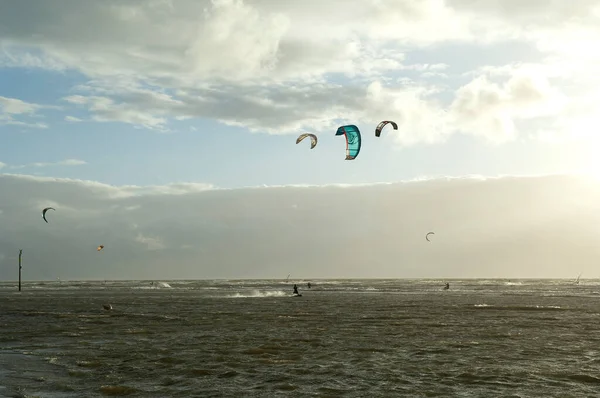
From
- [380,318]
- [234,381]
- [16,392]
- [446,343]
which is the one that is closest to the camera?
[16,392]

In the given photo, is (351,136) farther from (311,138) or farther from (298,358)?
(298,358)

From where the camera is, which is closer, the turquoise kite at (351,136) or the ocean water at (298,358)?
the ocean water at (298,358)

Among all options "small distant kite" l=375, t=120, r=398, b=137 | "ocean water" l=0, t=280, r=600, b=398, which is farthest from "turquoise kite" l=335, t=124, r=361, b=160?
"ocean water" l=0, t=280, r=600, b=398

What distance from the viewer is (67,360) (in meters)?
18.3

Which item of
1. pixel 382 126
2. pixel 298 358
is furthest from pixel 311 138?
pixel 298 358

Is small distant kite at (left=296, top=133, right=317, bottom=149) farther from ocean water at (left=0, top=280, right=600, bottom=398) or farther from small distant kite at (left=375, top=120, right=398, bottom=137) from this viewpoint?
ocean water at (left=0, top=280, right=600, bottom=398)

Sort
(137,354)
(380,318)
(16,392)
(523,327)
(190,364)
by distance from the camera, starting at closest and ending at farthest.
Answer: (16,392), (190,364), (137,354), (523,327), (380,318)

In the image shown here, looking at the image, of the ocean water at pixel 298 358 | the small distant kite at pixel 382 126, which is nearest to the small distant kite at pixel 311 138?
the small distant kite at pixel 382 126

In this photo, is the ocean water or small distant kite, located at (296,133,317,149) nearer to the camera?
the ocean water

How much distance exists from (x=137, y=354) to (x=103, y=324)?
11.3m

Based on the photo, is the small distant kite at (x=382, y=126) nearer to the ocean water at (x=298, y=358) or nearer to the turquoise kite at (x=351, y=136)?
the turquoise kite at (x=351, y=136)

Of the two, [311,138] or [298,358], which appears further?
[311,138]

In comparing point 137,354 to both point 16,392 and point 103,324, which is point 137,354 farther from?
point 103,324

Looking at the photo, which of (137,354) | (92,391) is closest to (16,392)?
(92,391)
